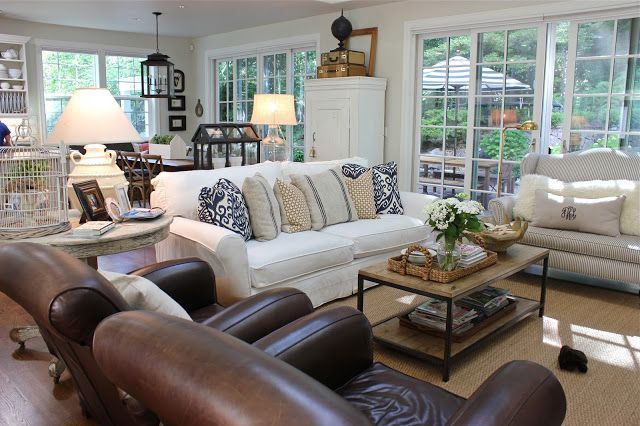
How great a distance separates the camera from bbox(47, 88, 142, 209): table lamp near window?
9.97 feet

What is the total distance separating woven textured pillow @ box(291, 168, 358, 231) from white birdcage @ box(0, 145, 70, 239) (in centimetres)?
179

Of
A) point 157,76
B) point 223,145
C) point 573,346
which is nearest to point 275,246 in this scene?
point 573,346

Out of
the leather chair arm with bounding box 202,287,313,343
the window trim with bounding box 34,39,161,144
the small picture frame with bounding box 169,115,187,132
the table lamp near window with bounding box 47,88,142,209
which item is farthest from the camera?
the small picture frame with bounding box 169,115,187,132

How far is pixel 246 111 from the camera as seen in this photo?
28.0 feet

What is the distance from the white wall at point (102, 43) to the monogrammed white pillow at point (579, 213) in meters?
6.71

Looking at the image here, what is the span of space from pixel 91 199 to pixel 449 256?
6.11 feet

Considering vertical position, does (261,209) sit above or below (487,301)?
above

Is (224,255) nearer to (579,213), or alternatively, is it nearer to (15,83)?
(579,213)

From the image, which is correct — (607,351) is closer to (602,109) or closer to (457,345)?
(457,345)

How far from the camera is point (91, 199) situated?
9.42 ft

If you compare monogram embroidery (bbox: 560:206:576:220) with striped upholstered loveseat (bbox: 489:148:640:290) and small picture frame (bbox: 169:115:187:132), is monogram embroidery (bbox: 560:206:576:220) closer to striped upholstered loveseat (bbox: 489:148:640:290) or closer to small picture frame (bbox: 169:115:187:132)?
striped upholstered loveseat (bbox: 489:148:640:290)

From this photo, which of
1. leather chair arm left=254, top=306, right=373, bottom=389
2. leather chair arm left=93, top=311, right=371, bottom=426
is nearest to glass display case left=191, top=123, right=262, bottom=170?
leather chair arm left=254, top=306, right=373, bottom=389

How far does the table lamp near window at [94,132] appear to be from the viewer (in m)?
3.04

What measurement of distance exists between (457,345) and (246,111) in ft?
20.9
